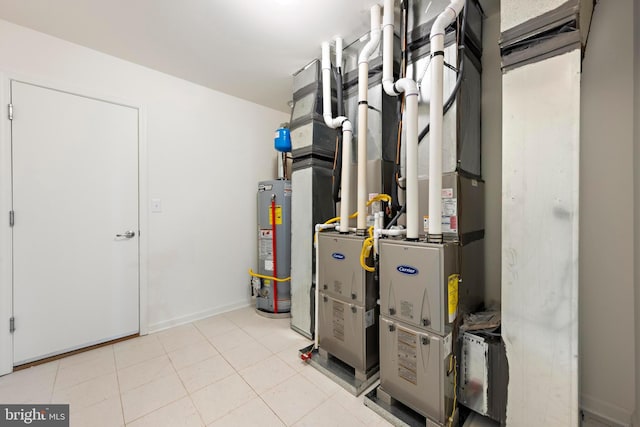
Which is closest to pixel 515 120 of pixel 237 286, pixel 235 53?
pixel 235 53

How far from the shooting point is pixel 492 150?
1.93 metres

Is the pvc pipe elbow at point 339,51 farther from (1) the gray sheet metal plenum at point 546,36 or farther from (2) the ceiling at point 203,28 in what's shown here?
(1) the gray sheet metal plenum at point 546,36

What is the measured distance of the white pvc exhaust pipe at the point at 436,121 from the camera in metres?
1.43

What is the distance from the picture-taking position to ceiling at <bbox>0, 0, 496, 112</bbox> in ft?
6.00

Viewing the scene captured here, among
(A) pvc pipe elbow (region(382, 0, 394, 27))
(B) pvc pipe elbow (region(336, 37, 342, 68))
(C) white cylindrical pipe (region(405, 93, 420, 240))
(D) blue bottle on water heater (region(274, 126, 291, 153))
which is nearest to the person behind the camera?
(C) white cylindrical pipe (region(405, 93, 420, 240))

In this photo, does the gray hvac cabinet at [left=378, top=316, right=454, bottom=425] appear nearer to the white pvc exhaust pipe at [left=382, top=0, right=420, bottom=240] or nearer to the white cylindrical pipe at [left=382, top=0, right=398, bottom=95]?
the white pvc exhaust pipe at [left=382, top=0, right=420, bottom=240]

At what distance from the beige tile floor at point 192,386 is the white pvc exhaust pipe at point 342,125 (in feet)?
3.91

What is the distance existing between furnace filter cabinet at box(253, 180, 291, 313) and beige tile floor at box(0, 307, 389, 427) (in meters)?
0.56

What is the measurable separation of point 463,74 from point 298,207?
5.67ft

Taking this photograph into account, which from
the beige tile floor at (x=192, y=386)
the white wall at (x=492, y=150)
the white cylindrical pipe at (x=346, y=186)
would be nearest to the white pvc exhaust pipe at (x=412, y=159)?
the white cylindrical pipe at (x=346, y=186)

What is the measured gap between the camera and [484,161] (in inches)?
77.9

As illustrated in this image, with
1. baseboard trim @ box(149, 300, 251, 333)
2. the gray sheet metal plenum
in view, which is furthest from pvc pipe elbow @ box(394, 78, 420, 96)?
baseboard trim @ box(149, 300, 251, 333)

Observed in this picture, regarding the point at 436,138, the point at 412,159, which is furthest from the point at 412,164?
the point at 436,138

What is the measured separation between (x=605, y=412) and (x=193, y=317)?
11.4 ft
